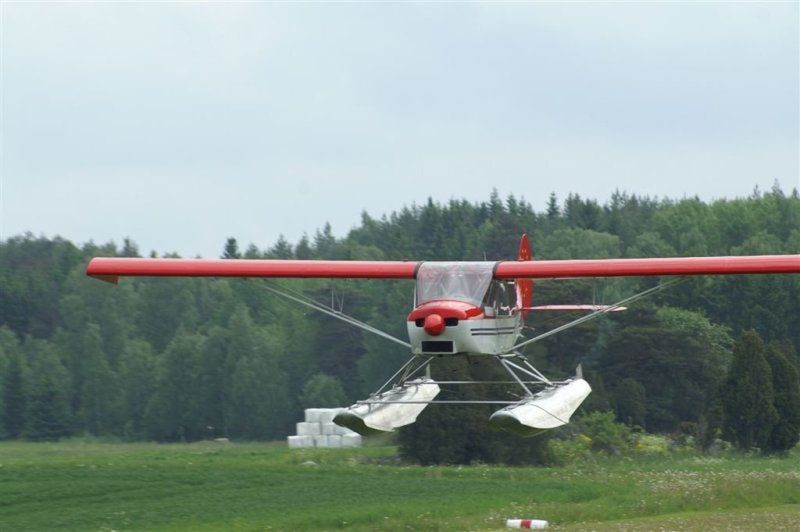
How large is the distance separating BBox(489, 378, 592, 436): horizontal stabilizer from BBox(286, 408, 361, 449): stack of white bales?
1705 centimetres

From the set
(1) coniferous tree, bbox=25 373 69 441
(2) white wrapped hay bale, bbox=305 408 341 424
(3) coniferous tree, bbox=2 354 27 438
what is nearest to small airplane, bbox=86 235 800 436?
(2) white wrapped hay bale, bbox=305 408 341 424

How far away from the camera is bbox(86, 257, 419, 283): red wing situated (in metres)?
21.7

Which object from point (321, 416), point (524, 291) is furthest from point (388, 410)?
point (321, 416)

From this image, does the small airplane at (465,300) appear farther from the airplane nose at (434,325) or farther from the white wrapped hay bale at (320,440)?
the white wrapped hay bale at (320,440)

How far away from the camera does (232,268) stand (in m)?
21.8

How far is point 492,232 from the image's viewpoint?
232 feet

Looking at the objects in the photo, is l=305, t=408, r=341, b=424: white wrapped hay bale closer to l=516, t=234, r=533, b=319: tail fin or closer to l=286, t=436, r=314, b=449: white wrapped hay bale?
l=286, t=436, r=314, b=449: white wrapped hay bale

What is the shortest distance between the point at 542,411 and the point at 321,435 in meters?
19.3

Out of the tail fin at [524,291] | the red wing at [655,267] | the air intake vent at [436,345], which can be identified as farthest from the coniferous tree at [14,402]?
the air intake vent at [436,345]

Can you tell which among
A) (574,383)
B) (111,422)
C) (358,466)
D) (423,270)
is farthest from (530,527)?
(111,422)

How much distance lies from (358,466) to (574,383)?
434 inches

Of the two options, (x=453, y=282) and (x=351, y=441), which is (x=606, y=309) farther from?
(x=351, y=441)

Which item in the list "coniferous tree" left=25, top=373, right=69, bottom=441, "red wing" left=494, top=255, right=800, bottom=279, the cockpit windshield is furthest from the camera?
"coniferous tree" left=25, top=373, right=69, bottom=441

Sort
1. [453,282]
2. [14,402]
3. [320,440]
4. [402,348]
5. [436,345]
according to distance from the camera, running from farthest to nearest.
→ [402,348], [14,402], [320,440], [453,282], [436,345]
